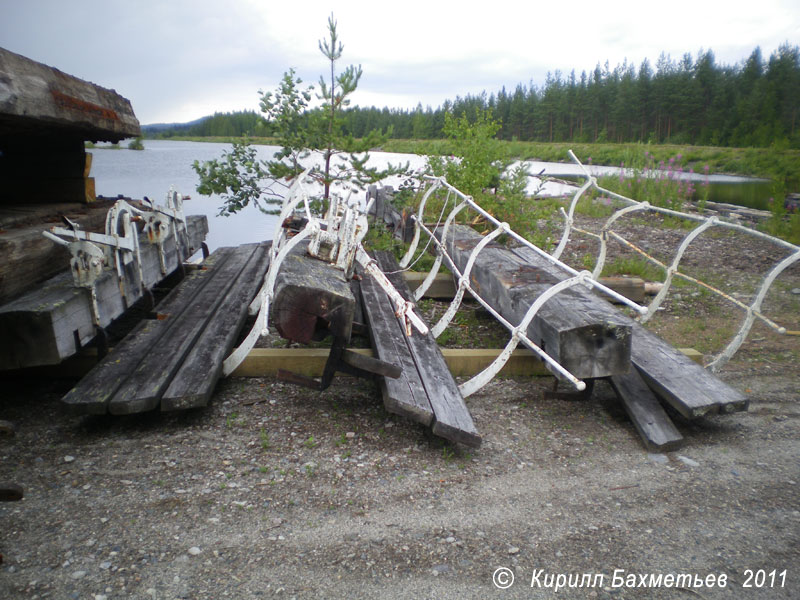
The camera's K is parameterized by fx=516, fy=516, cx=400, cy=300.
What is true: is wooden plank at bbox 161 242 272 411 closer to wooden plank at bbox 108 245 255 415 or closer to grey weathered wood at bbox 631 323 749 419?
wooden plank at bbox 108 245 255 415

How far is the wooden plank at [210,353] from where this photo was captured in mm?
3033

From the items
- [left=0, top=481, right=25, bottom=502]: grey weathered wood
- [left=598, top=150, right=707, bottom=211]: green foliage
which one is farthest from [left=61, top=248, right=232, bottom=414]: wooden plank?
[left=598, top=150, right=707, bottom=211]: green foliage

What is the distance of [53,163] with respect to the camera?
518 cm

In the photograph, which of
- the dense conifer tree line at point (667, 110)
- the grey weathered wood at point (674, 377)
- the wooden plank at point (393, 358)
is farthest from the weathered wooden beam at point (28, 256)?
the dense conifer tree line at point (667, 110)

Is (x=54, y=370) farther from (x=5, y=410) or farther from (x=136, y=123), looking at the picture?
(x=136, y=123)

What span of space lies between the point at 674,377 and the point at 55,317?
12.8ft

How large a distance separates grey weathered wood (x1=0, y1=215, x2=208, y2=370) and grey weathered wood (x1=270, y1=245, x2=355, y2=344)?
1294mm

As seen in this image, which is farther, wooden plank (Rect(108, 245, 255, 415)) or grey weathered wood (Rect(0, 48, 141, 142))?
grey weathered wood (Rect(0, 48, 141, 142))

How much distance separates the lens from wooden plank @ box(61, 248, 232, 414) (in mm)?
2928

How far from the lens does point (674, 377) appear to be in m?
3.47

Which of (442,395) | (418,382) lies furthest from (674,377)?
(418,382)

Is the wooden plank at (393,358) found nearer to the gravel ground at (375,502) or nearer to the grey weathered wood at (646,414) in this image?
the gravel ground at (375,502)

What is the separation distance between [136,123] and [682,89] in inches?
2491

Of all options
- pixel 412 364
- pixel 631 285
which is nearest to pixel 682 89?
pixel 631 285
